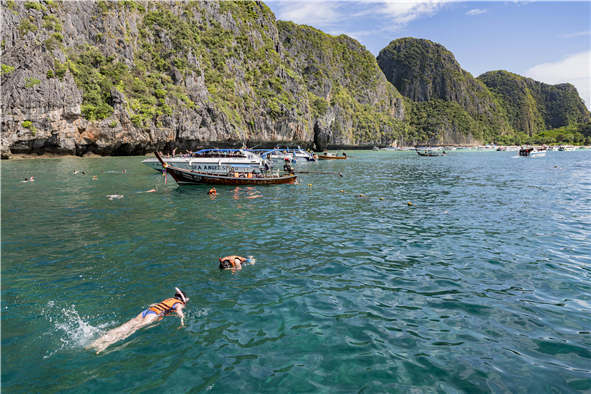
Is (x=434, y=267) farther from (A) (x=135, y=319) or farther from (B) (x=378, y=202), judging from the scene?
(B) (x=378, y=202)

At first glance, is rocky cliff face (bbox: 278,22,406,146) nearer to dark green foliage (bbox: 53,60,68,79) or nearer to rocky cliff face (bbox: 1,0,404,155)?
rocky cliff face (bbox: 1,0,404,155)

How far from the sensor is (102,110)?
201ft

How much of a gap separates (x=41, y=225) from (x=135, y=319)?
1144cm

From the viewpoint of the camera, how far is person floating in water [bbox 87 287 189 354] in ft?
19.5

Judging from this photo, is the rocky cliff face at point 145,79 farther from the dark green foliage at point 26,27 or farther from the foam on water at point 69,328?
the foam on water at point 69,328

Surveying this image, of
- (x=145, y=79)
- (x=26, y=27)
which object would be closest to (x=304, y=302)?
(x=26, y=27)

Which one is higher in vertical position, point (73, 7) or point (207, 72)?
point (73, 7)

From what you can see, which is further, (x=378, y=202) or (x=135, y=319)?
(x=378, y=202)

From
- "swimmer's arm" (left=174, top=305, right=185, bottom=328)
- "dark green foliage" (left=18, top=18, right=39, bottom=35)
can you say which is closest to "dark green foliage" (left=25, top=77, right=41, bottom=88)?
"dark green foliage" (left=18, top=18, right=39, bottom=35)

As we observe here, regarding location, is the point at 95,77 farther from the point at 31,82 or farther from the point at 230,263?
the point at 230,263

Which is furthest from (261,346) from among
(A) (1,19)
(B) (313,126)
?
(B) (313,126)

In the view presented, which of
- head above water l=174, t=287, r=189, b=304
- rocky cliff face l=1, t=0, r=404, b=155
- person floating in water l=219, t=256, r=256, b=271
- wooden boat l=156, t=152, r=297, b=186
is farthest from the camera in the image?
rocky cliff face l=1, t=0, r=404, b=155

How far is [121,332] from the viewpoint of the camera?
6.16 metres

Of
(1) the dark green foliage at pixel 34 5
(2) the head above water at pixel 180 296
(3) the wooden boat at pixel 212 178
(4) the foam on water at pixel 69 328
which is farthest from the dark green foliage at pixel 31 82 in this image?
(2) the head above water at pixel 180 296
